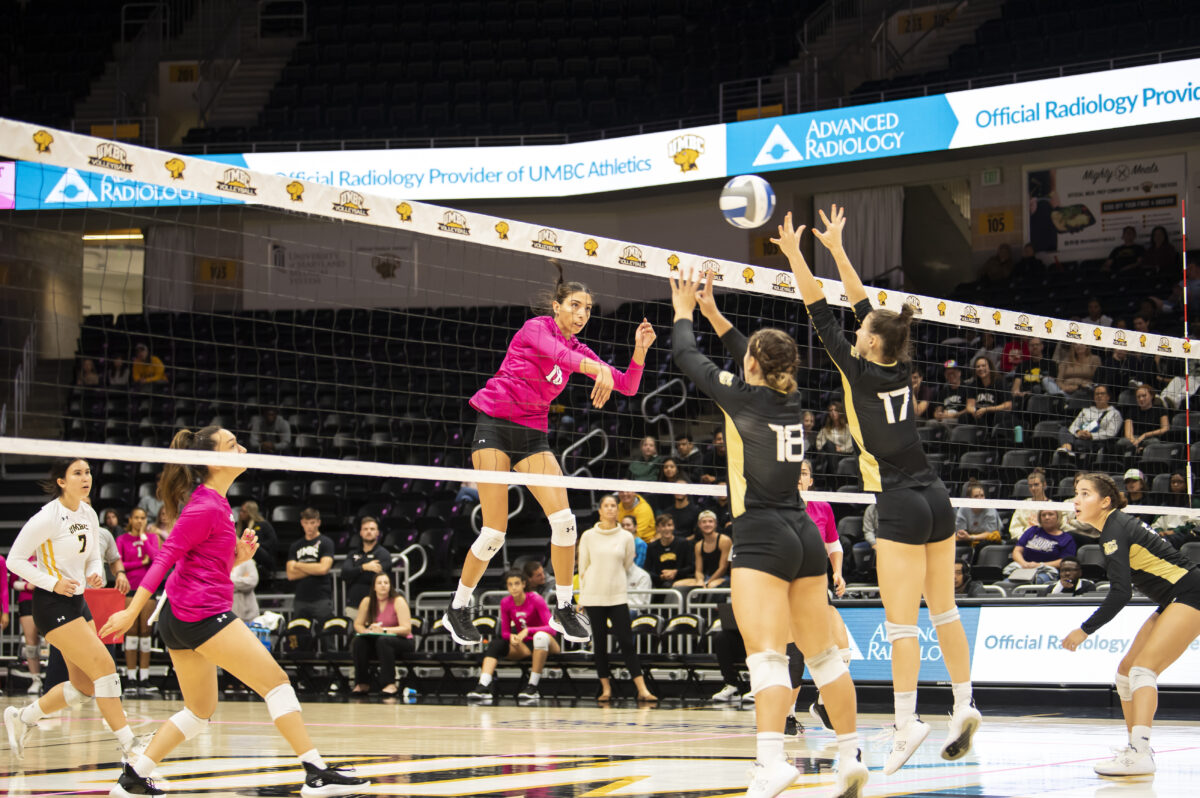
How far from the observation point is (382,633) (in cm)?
1424

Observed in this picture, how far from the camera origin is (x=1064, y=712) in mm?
11289

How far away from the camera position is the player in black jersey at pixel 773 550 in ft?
17.8

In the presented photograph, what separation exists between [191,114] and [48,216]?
13.2 ft

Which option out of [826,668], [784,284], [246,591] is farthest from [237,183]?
[246,591]

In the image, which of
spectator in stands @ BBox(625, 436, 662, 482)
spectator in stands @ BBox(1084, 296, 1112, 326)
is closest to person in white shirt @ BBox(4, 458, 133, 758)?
spectator in stands @ BBox(625, 436, 662, 482)

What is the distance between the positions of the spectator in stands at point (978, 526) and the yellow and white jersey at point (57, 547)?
8.41m

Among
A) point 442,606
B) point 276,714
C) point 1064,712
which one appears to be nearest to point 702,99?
point 442,606

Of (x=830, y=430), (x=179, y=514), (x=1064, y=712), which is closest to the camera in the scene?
→ (x=179, y=514)

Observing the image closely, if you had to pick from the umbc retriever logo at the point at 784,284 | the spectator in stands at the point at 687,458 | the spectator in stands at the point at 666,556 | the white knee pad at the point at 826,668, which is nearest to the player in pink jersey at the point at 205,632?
the white knee pad at the point at 826,668

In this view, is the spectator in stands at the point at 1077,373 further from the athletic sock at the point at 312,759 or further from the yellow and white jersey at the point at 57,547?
the athletic sock at the point at 312,759

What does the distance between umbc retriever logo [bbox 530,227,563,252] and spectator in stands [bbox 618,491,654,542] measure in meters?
7.75

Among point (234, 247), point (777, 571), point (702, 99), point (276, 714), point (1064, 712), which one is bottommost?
Answer: point (1064, 712)

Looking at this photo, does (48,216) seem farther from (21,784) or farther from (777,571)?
(777,571)

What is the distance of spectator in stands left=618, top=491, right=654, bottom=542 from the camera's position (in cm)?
1540
